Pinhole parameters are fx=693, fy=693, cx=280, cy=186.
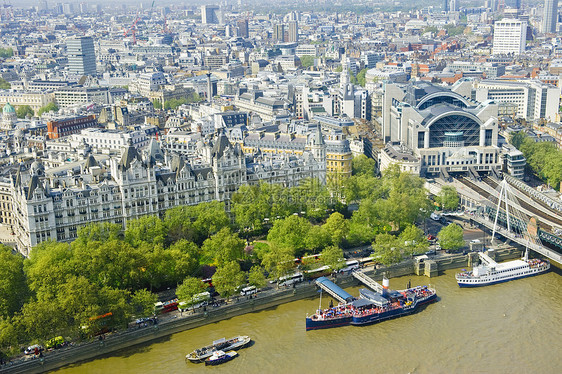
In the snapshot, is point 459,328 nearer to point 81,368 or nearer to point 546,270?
point 546,270

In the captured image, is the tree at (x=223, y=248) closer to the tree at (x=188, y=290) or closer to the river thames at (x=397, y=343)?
the tree at (x=188, y=290)

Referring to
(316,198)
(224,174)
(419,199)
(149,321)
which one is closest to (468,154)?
(419,199)

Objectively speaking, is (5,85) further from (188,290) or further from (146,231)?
(188,290)

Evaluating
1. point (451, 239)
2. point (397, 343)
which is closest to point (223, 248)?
point (397, 343)

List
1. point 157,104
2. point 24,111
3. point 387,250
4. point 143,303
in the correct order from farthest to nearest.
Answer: point 157,104 < point 24,111 < point 387,250 < point 143,303

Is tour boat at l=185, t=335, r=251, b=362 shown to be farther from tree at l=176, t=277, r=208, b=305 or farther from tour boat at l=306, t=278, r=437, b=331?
tour boat at l=306, t=278, r=437, b=331
